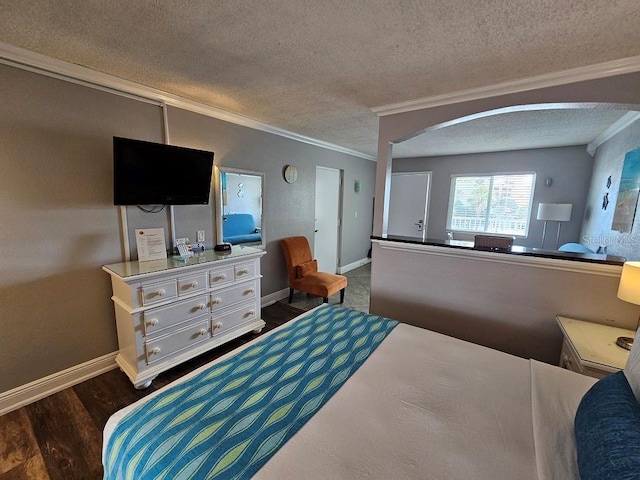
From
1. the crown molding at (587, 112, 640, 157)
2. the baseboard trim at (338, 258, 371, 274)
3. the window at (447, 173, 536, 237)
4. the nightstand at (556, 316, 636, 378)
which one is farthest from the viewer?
the baseboard trim at (338, 258, 371, 274)

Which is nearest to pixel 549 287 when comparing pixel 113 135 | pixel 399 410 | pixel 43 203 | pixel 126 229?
pixel 399 410

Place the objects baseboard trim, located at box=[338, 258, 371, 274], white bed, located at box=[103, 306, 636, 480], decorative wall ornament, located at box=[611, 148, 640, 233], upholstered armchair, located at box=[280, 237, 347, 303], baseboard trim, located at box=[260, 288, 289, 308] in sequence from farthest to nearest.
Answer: baseboard trim, located at box=[338, 258, 371, 274] < baseboard trim, located at box=[260, 288, 289, 308] < upholstered armchair, located at box=[280, 237, 347, 303] < decorative wall ornament, located at box=[611, 148, 640, 233] < white bed, located at box=[103, 306, 636, 480]

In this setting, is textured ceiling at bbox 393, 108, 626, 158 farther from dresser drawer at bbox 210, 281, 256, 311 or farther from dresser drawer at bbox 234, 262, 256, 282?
dresser drawer at bbox 210, 281, 256, 311

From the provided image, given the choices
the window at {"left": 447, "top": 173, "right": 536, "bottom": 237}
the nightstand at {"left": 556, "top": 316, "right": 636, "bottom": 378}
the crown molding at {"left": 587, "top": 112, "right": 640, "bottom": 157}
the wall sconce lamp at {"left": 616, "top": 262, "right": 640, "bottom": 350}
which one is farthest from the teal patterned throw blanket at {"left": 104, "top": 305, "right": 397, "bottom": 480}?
the window at {"left": 447, "top": 173, "right": 536, "bottom": 237}

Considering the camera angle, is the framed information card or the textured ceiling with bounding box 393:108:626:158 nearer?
the framed information card

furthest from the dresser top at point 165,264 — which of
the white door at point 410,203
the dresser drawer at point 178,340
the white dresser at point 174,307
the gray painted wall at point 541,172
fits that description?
the gray painted wall at point 541,172

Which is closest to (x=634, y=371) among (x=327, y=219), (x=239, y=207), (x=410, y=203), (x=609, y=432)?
(x=609, y=432)

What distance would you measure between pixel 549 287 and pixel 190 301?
2.82 metres

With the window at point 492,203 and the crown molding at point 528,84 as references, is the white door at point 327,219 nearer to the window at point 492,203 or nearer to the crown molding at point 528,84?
the crown molding at point 528,84

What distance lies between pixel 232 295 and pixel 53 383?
1397mm

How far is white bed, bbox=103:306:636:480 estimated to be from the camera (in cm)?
83

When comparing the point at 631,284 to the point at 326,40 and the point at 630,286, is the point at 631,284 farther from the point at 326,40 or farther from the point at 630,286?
the point at 326,40

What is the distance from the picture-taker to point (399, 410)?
1069 millimetres

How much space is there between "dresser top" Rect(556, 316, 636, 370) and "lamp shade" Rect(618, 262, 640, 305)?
29 centimetres
